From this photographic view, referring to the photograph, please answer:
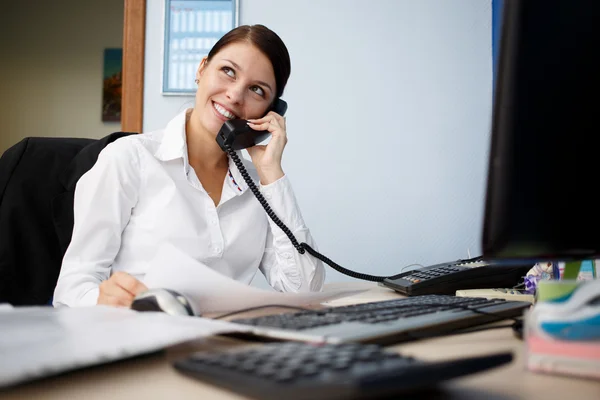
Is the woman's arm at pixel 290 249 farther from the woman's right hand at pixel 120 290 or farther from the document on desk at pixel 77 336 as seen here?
the document on desk at pixel 77 336

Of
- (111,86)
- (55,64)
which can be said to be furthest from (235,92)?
(55,64)

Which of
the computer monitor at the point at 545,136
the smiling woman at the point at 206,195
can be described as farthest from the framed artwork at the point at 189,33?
the computer monitor at the point at 545,136

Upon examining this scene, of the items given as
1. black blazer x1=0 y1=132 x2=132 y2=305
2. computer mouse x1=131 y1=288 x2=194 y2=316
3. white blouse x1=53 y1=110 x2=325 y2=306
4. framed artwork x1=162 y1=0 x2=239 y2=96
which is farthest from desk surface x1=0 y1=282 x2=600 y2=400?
framed artwork x1=162 y1=0 x2=239 y2=96

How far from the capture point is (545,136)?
0.47 m

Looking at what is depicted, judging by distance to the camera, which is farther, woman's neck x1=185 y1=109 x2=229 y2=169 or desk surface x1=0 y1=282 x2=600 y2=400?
woman's neck x1=185 y1=109 x2=229 y2=169

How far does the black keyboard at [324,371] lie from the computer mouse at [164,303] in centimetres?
21

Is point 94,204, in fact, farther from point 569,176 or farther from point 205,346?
point 569,176

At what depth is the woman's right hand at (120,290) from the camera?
760 millimetres

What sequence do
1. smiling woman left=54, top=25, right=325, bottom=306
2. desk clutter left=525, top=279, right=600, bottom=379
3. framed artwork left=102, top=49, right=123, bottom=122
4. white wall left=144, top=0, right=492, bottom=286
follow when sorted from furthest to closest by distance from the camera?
framed artwork left=102, top=49, right=123, bottom=122 < white wall left=144, top=0, right=492, bottom=286 < smiling woman left=54, top=25, right=325, bottom=306 < desk clutter left=525, top=279, right=600, bottom=379

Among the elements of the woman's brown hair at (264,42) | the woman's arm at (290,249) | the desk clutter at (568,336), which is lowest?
the woman's arm at (290,249)

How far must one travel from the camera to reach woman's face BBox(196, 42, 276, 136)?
1459mm

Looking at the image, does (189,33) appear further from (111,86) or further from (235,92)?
(111,86)

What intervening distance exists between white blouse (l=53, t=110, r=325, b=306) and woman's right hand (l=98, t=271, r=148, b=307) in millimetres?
211

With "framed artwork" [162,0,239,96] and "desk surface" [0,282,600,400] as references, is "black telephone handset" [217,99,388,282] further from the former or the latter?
"desk surface" [0,282,600,400]
